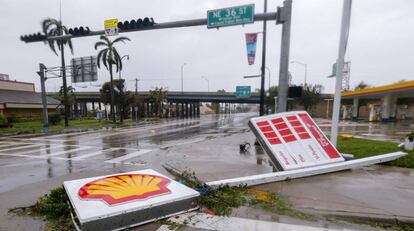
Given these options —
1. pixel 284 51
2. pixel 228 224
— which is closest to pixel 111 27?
pixel 284 51

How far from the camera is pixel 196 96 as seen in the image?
205 feet

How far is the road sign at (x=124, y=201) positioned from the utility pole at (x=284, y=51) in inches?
Result: 220

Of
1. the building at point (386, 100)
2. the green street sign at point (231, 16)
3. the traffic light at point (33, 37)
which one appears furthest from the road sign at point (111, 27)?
the building at point (386, 100)

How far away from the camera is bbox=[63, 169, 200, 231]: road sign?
11.6 feet

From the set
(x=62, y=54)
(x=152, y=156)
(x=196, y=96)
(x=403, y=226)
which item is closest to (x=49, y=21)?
(x=62, y=54)

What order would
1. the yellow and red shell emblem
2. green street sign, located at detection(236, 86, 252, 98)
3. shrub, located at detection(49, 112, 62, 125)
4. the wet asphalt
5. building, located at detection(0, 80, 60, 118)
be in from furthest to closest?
green street sign, located at detection(236, 86, 252, 98) → building, located at detection(0, 80, 60, 118) → shrub, located at detection(49, 112, 62, 125) → the wet asphalt → the yellow and red shell emblem

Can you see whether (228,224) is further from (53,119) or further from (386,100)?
(386,100)

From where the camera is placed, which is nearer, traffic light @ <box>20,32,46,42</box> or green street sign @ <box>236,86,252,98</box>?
traffic light @ <box>20,32,46,42</box>

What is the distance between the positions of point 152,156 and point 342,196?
7.43 metres

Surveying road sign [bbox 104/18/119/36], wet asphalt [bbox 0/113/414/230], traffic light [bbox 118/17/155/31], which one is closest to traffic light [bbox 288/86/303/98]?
wet asphalt [bbox 0/113/414/230]

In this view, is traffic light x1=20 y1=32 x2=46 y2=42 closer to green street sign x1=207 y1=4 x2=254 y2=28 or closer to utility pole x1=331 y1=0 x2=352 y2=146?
green street sign x1=207 y1=4 x2=254 y2=28

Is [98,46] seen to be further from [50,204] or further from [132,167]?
[50,204]

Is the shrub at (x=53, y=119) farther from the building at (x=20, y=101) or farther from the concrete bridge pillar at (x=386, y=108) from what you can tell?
the concrete bridge pillar at (x=386, y=108)

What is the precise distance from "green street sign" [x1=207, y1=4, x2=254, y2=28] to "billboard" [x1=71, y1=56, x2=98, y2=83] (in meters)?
20.8
